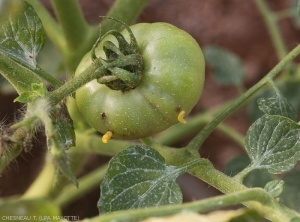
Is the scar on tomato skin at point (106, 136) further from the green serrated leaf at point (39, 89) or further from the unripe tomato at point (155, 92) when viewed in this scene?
the green serrated leaf at point (39, 89)

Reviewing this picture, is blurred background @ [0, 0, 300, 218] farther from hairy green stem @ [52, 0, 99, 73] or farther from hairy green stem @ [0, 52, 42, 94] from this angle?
hairy green stem @ [0, 52, 42, 94]

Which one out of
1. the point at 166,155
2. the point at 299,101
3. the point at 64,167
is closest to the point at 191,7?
the point at 299,101

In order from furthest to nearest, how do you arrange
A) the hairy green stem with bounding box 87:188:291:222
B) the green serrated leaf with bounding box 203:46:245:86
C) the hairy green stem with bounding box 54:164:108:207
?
the green serrated leaf with bounding box 203:46:245:86 → the hairy green stem with bounding box 54:164:108:207 → the hairy green stem with bounding box 87:188:291:222

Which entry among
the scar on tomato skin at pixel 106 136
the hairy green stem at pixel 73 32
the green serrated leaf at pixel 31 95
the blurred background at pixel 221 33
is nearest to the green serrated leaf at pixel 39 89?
the green serrated leaf at pixel 31 95

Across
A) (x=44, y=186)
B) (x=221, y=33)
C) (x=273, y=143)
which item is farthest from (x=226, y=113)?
(x=221, y=33)

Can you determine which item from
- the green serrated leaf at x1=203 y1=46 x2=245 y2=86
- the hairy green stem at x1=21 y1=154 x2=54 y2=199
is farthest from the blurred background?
the hairy green stem at x1=21 y1=154 x2=54 y2=199

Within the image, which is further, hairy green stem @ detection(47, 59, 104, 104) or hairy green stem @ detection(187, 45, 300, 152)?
hairy green stem @ detection(187, 45, 300, 152)
